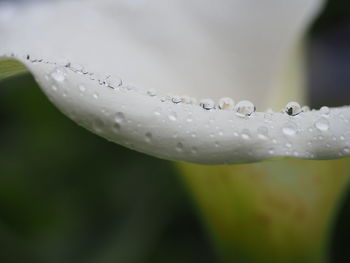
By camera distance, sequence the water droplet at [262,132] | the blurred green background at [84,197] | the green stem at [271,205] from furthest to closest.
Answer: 1. the blurred green background at [84,197]
2. the green stem at [271,205]
3. the water droplet at [262,132]

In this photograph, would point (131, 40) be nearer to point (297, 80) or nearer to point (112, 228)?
point (297, 80)

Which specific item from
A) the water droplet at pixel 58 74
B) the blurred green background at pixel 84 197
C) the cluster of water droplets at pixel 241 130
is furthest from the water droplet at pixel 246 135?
the blurred green background at pixel 84 197

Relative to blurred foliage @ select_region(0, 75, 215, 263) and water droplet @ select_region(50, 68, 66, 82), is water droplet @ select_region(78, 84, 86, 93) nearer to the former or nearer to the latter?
water droplet @ select_region(50, 68, 66, 82)

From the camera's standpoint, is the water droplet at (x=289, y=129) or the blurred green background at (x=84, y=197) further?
the blurred green background at (x=84, y=197)

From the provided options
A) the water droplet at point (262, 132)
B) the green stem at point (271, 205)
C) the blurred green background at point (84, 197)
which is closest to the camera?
the water droplet at point (262, 132)

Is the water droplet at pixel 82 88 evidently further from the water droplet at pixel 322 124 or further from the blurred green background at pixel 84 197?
the blurred green background at pixel 84 197

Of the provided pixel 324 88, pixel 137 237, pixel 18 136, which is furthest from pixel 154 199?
pixel 324 88

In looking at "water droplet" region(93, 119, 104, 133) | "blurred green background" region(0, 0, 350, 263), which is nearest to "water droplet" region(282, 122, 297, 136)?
"water droplet" region(93, 119, 104, 133)
